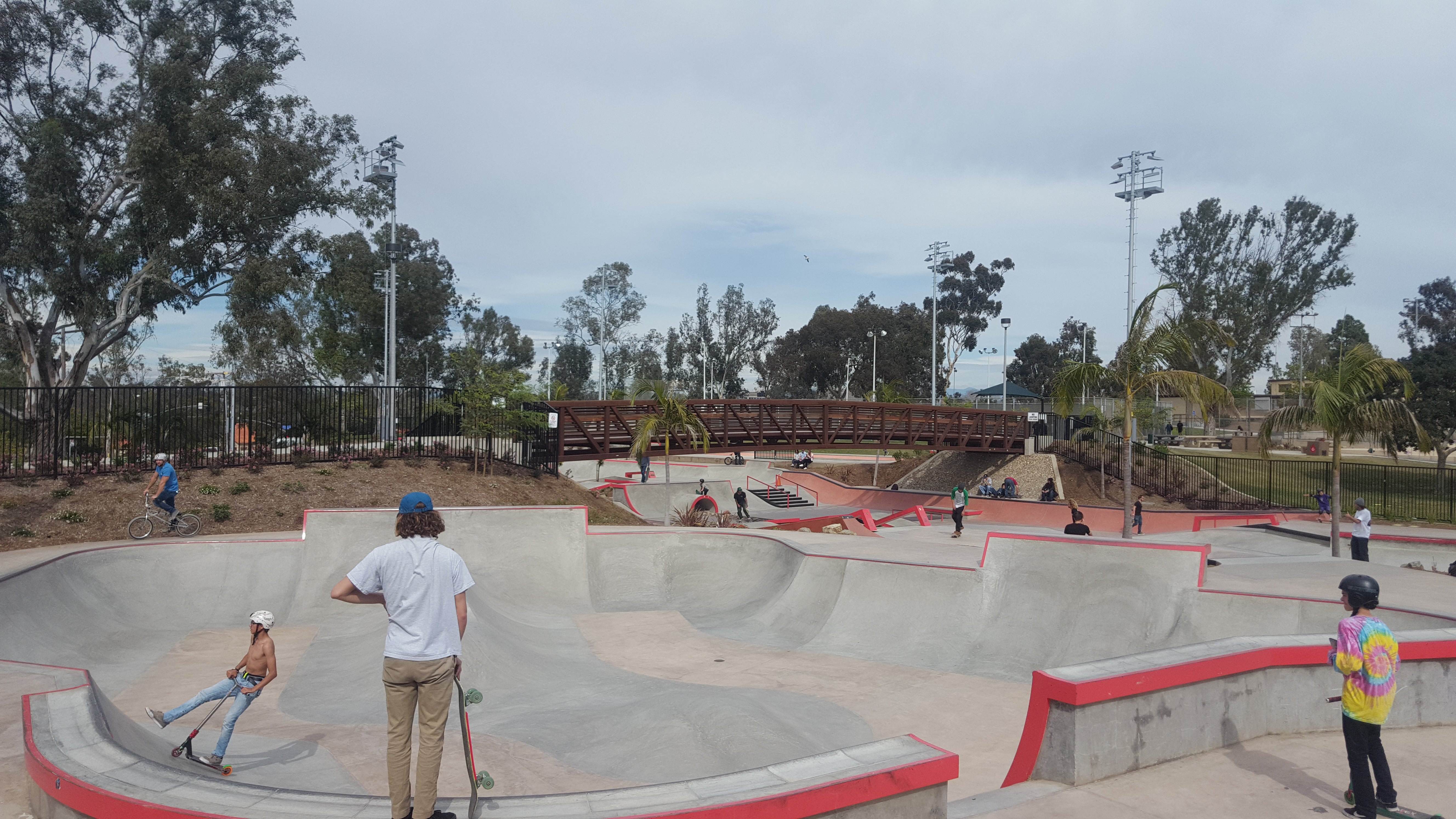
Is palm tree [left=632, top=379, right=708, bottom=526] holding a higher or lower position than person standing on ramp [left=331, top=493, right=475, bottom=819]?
higher

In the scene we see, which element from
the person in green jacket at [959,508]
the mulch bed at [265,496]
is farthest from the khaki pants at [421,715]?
the person in green jacket at [959,508]

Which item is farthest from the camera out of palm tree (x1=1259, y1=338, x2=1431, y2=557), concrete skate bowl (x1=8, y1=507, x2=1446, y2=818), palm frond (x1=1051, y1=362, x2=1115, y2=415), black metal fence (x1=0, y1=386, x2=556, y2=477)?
palm frond (x1=1051, y1=362, x2=1115, y2=415)

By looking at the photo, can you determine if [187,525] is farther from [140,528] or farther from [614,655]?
[614,655]

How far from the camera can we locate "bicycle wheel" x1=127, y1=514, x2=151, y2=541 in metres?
13.9

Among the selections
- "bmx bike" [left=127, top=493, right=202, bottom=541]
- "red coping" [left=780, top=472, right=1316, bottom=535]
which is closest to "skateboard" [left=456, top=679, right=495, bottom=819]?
"bmx bike" [left=127, top=493, right=202, bottom=541]

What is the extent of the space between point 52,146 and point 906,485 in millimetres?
33471

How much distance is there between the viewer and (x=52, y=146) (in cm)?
2058

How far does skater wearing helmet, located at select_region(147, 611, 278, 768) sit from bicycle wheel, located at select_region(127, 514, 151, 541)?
997 cm

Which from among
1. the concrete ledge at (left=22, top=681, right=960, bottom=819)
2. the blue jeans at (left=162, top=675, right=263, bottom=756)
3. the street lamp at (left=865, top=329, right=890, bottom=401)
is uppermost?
the street lamp at (left=865, top=329, right=890, bottom=401)

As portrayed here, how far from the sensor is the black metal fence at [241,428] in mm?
16062

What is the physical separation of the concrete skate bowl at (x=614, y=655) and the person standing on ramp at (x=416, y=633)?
12.3 inches

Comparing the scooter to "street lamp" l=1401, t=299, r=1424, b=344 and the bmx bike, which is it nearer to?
the bmx bike

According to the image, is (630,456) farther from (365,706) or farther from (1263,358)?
(1263,358)

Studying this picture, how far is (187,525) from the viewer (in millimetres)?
14312
